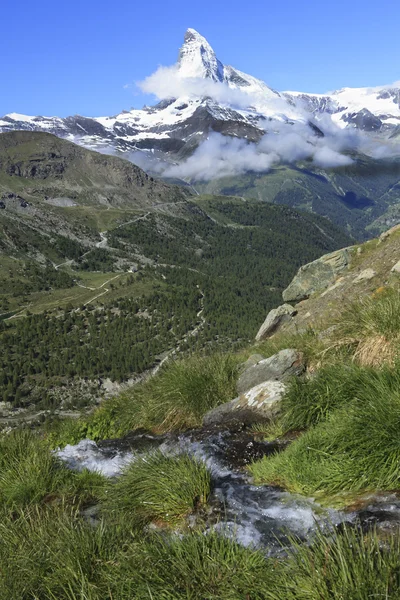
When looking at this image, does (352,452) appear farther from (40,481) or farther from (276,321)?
(276,321)

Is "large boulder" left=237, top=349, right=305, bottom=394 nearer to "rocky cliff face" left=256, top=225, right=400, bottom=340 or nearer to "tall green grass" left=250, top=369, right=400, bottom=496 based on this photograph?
"rocky cliff face" left=256, top=225, right=400, bottom=340

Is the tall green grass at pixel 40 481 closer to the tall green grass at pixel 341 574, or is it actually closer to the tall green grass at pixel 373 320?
the tall green grass at pixel 341 574

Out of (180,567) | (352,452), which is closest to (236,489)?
(352,452)

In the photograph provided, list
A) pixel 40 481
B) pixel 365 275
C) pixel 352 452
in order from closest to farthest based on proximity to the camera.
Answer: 1. pixel 352 452
2. pixel 40 481
3. pixel 365 275

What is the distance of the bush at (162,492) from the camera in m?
7.26

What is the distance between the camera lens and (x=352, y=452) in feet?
22.8

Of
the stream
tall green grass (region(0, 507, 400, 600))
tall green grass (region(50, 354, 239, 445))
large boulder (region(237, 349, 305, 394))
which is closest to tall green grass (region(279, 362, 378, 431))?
the stream

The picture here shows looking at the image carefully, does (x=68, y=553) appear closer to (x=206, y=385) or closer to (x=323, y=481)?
(x=323, y=481)

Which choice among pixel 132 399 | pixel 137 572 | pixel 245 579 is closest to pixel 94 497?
pixel 137 572

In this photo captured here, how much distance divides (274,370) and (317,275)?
2709 centimetres

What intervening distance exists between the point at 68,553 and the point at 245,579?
7.72 ft

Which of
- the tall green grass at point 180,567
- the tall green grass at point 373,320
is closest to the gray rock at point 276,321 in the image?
the tall green grass at point 373,320

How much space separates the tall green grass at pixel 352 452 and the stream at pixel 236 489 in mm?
341

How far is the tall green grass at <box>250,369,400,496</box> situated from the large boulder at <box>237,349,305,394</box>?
186 inches
